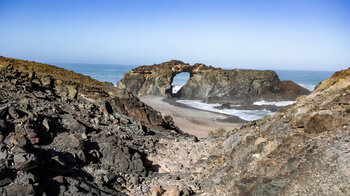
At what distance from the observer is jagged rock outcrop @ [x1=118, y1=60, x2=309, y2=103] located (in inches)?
1652

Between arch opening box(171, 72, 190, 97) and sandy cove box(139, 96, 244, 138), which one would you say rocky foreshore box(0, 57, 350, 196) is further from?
arch opening box(171, 72, 190, 97)

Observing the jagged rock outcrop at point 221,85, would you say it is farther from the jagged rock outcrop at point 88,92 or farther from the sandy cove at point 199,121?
the jagged rock outcrop at point 88,92

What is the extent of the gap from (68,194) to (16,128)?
3.42 metres

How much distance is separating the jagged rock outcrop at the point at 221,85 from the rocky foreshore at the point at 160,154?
103 feet

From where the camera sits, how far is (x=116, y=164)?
7.77 m

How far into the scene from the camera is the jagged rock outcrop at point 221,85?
42.0 metres

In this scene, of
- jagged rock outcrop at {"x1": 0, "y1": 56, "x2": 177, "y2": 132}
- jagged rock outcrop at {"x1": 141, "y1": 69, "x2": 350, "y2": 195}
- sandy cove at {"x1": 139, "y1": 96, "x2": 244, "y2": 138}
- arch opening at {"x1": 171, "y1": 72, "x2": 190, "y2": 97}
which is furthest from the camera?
arch opening at {"x1": 171, "y1": 72, "x2": 190, "y2": 97}

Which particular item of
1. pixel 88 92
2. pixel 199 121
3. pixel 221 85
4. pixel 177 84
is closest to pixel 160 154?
pixel 88 92

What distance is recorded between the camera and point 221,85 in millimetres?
43062

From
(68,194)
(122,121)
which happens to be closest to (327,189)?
(68,194)

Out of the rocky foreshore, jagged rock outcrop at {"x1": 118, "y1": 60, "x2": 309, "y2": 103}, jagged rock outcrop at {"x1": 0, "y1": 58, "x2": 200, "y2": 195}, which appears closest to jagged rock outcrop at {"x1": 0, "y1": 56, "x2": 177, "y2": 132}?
jagged rock outcrop at {"x1": 0, "y1": 58, "x2": 200, "y2": 195}

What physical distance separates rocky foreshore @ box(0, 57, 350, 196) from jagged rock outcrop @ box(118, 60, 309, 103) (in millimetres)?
31484

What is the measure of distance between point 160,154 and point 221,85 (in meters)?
34.4

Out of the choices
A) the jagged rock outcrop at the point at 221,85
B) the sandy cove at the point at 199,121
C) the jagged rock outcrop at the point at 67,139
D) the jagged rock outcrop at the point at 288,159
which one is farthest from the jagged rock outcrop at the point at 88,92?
the jagged rock outcrop at the point at 221,85
